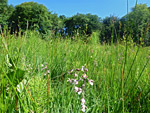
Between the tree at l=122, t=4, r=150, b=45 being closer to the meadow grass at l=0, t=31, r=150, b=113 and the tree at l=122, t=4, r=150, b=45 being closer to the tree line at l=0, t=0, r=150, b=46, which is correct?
the tree line at l=0, t=0, r=150, b=46

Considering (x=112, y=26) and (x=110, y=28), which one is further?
→ (x=110, y=28)

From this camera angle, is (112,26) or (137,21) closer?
(112,26)

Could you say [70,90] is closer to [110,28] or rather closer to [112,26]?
[112,26]

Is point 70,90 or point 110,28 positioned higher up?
point 110,28

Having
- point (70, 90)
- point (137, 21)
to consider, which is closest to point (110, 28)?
point (137, 21)

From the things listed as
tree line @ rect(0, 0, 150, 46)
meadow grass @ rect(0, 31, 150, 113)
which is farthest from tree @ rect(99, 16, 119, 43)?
meadow grass @ rect(0, 31, 150, 113)

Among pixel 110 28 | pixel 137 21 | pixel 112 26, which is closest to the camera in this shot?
pixel 112 26

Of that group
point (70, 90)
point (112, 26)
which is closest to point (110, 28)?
point (112, 26)

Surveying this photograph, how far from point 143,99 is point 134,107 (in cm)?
15

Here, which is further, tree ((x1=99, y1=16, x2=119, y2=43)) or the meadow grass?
tree ((x1=99, y1=16, x2=119, y2=43))

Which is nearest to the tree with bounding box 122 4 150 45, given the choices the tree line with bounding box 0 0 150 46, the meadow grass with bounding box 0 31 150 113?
the tree line with bounding box 0 0 150 46

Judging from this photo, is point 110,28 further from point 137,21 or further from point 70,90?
point 70,90

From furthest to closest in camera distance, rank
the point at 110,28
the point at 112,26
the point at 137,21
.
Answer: the point at 110,28 → the point at 137,21 → the point at 112,26

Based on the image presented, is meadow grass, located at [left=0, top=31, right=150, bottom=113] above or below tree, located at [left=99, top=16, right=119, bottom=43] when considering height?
below
